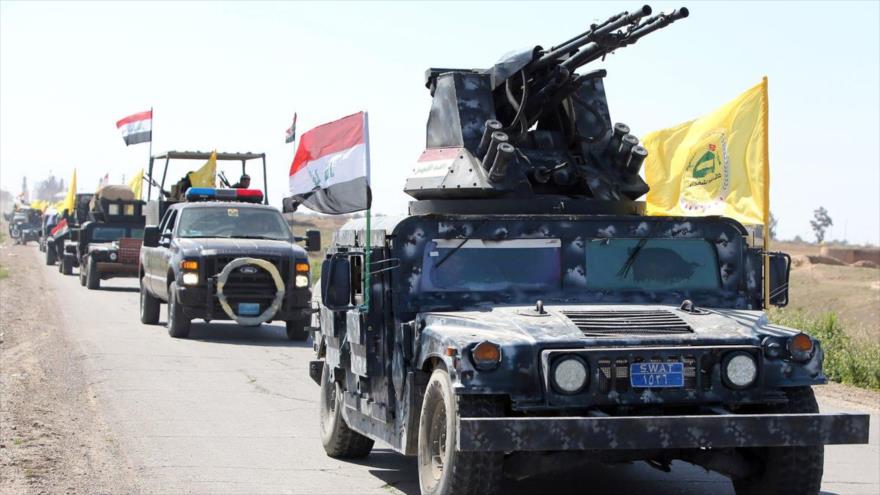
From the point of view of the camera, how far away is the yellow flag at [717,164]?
15.9 meters

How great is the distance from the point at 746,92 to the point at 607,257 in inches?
348

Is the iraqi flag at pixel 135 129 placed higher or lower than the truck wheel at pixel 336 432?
higher

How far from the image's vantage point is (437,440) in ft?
23.9

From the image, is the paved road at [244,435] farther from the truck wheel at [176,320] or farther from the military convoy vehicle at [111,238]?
the military convoy vehicle at [111,238]

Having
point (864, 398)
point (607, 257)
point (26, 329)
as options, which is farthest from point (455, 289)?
point (26, 329)

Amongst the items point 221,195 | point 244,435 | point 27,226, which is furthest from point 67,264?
point 27,226

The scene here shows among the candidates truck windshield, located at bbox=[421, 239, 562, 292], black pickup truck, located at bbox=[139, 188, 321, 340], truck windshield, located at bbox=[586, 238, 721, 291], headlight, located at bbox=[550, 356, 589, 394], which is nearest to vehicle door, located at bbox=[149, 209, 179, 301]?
black pickup truck, located at bbox=[139, 188, 321, 340]

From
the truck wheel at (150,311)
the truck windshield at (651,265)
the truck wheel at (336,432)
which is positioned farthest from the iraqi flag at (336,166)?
the truck wheel at (150,311)

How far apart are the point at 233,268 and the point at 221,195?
3179 millimetres

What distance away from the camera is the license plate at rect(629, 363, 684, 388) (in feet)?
22.7

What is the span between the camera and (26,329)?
1981cm

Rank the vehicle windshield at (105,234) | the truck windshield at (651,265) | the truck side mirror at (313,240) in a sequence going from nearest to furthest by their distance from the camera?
the truck windshield at (651,265)
the truck side mirror at (313,240)
the vehicle windshield at (105,234)

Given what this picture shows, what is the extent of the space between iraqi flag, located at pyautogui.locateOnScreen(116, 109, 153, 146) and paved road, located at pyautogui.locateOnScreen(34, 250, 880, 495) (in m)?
17.1

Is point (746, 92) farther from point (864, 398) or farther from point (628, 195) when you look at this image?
point (628, 195)
